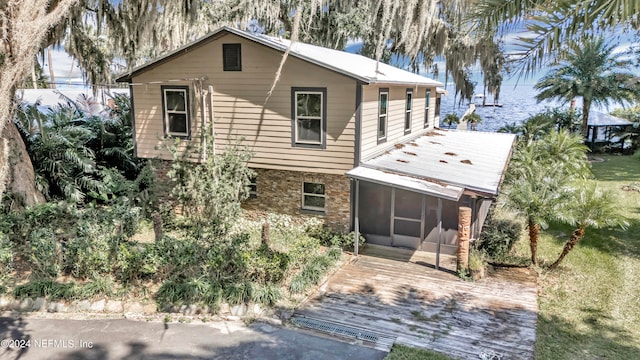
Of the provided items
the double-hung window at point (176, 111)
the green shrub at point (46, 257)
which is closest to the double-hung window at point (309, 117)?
the double-hung window at point (176, 111)

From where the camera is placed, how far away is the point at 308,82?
11938 mm

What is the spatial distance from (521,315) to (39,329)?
8546 mm

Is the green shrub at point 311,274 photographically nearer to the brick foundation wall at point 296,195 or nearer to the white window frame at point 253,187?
the brick foundation wall at point 296,195

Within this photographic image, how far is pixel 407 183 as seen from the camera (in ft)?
35.6

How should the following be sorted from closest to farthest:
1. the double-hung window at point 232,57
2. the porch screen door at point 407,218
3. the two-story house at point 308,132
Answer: the two-story house at point 308,132, the porch screen door at point 407,218, the double-hung window at point 232,57

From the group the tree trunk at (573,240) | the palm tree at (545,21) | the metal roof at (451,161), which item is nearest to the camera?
the palm tree at (545,21)

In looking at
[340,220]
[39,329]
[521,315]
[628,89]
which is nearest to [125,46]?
[340,220]

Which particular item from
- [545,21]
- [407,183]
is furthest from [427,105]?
[545,21]

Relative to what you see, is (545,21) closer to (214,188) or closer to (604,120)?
(214,188)

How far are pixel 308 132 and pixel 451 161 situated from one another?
4.49 meters

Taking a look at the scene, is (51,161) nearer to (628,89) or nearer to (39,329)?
(39,329)

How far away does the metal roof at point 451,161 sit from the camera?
11297 millimetres

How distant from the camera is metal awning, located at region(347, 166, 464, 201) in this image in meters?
10.3

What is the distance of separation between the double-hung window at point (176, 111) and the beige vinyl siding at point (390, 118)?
17.3 ft
